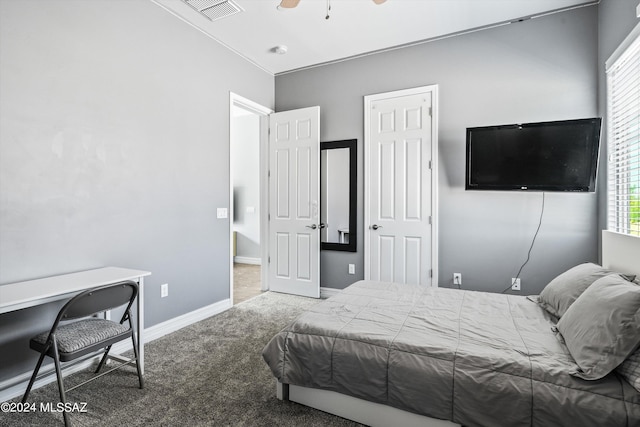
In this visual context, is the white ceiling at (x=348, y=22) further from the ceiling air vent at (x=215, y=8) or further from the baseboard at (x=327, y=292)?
the baseboard at (x=327, y=292)

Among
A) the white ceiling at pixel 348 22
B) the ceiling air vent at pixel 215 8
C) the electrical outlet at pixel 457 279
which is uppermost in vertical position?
the white ceiling at pixel 348 22

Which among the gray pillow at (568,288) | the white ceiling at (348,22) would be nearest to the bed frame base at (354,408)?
the gray pillow at (568,288)

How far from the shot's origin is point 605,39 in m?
2.78

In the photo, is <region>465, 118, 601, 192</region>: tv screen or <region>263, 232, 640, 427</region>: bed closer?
<region>263, 232, 640, 427</region>: bed

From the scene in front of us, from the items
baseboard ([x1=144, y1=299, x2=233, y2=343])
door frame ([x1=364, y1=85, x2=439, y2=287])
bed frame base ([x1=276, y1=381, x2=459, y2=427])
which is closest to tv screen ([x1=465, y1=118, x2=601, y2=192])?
door frame ([x1=364, y1=85, x2=439, y2=287])

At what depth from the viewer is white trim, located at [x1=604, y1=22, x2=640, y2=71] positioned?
7.01ft

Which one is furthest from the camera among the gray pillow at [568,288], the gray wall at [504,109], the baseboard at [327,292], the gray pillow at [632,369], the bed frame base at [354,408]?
the baseboard at [327,292]

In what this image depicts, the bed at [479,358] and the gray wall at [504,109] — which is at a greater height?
the gray wall at [504,109]

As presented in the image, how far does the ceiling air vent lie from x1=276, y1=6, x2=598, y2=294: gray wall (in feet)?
5.70

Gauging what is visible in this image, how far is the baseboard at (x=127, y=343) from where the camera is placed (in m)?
1.98

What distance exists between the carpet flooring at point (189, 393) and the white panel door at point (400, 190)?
5.81 ft

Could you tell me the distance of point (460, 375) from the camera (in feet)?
4.78

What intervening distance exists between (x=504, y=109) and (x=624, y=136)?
1065 millimetres

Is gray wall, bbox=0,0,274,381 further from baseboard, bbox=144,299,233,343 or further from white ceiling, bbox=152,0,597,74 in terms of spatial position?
white ceiling, bbox=152,0,597,74
